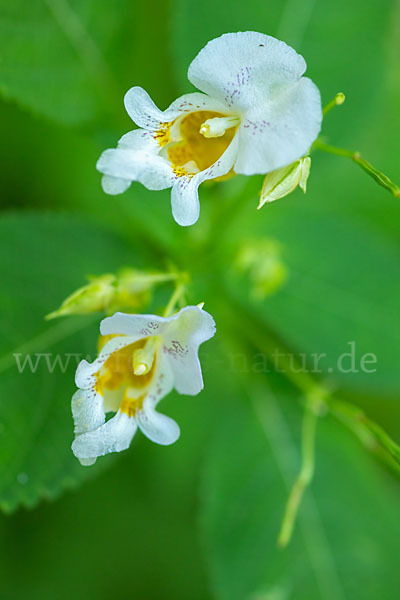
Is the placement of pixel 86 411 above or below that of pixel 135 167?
below

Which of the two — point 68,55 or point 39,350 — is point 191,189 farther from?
point 68,55

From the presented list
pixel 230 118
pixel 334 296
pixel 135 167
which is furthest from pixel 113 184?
pixel 334 296

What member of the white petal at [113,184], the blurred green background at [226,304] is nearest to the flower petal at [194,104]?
the white petal at [113,184]

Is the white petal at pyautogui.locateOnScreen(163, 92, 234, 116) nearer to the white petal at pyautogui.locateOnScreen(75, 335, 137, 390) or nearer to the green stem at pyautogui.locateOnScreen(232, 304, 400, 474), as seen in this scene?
the white petal at pyautogui.locateOnScreen(75, 335, 137, 390)

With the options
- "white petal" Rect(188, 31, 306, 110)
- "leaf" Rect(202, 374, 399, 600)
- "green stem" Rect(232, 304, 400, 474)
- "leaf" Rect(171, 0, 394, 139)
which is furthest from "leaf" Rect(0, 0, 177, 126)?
"leaf" Rect(202, 374, 399, 600)

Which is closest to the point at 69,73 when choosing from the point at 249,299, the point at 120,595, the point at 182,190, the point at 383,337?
the point at 249,299

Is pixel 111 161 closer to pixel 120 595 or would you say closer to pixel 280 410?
pixel 280 410

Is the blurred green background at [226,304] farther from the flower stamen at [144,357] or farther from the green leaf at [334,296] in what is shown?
the flower stamen at [144,357]
